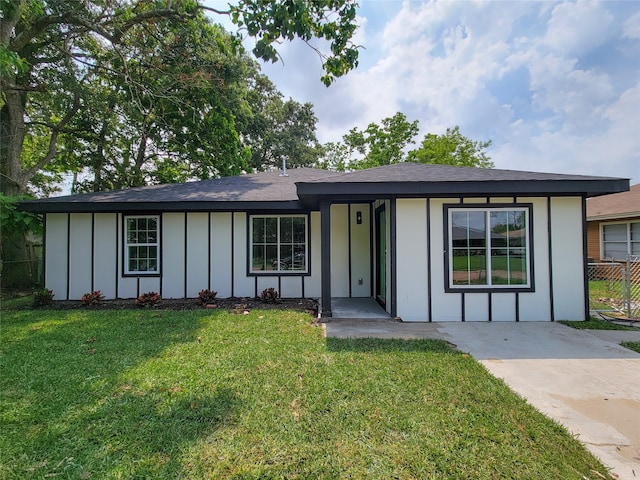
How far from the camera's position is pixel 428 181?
17.3ft

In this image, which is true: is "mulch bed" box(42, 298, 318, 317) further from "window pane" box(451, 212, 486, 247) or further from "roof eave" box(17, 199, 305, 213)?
"window pane" box(451, 212, 486, 247)

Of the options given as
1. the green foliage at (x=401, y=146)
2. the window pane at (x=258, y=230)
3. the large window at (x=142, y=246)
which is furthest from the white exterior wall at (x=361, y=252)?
the green foliage at (x=401, y=146)

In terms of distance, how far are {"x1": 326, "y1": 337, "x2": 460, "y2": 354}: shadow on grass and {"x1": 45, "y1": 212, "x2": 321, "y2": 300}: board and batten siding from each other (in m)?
3.73

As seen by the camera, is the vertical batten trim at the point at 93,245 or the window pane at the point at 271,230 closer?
the vertical batten trim at the point at 93,245

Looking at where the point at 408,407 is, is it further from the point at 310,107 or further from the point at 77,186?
the point at 310,107

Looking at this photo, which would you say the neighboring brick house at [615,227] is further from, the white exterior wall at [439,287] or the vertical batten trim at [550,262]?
the white exterior wall at [439,287]

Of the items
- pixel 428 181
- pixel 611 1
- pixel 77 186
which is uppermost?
pixel 611 1

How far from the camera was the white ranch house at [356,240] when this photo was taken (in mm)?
5559

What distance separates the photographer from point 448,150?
2336 centimetres

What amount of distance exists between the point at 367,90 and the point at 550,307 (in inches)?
376

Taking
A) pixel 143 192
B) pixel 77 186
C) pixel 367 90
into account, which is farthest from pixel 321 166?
pixel 143 192

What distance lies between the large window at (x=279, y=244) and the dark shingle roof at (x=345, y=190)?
52cm

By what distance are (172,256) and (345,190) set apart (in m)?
4.87

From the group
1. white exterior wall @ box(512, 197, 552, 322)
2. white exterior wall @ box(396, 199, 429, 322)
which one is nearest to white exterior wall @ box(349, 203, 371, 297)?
white exterior wall @ box(396, 199, 429, 322)
